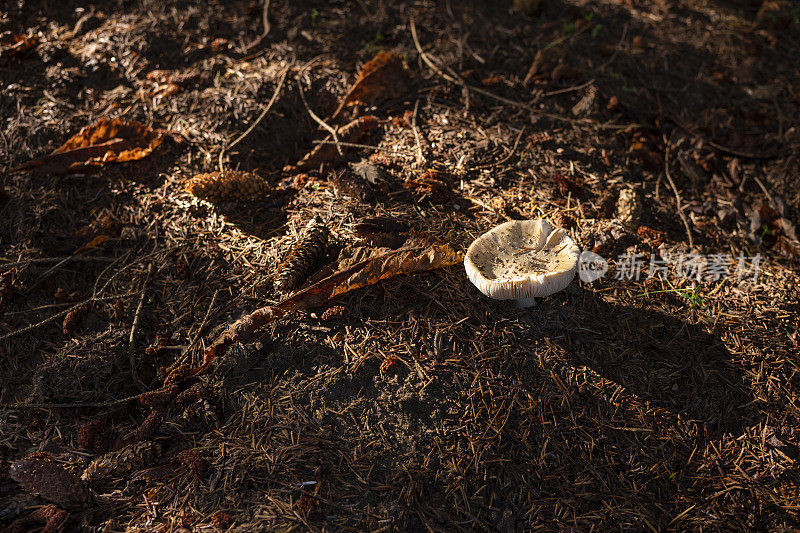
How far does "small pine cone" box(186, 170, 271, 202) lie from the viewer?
340 cm

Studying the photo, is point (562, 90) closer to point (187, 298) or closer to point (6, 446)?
point (187, 298)

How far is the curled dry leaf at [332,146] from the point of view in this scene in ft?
12.7

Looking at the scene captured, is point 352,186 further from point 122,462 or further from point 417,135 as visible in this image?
point 122,462

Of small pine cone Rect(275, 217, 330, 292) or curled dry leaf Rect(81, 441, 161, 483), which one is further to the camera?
small pine cone Rect(275, 217, 330, 292)

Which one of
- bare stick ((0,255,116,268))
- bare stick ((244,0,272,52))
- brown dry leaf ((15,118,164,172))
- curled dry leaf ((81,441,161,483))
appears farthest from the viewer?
bare stick ((244,0,272,52))

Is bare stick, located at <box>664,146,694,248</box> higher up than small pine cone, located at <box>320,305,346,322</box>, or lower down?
lower down

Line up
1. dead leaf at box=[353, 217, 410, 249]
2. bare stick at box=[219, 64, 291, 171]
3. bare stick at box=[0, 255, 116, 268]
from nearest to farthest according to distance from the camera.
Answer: dead leaf at box=[353, 217, 410, 249] < bare stick at box=[0, 255, 116, 268] < bare stick at box=[219, 64, 291, 171]

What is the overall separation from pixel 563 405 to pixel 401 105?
9.71 ft

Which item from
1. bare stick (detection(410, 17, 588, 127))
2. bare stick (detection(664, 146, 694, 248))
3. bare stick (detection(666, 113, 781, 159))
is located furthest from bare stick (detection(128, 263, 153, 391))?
bare stick (detection(666, 113, 781, 159))

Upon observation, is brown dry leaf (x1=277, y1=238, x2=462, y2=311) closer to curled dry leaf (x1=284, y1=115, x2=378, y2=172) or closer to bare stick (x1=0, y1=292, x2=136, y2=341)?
bare stick (x1=0, y1=292, x2=136, y2=341)

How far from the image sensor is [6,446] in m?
2.56

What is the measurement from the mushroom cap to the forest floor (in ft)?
0.87
